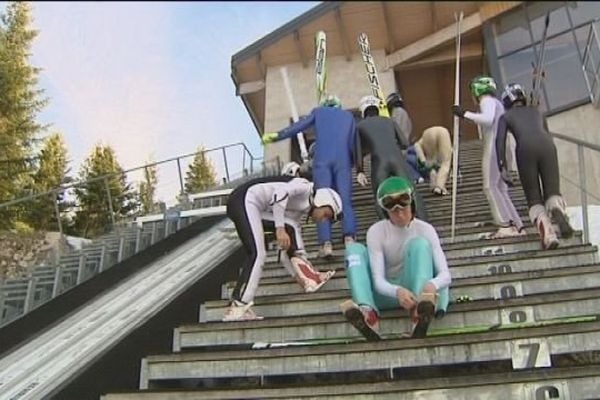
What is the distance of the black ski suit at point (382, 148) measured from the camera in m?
6.23

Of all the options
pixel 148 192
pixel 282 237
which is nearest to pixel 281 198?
pixel 282 237

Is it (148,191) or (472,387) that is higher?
(148,191)

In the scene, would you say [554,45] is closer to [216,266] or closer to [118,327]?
[216,266]

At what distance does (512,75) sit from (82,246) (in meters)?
12.9

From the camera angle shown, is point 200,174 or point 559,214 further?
point 200,174

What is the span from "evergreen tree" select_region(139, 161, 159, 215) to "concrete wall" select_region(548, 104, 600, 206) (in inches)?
219

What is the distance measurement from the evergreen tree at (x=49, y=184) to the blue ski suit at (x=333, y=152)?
3.44 metres

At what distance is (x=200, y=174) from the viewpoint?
11992mm

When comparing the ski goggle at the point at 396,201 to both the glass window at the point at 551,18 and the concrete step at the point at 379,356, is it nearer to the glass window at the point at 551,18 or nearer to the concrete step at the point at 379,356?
the concrete step at the point at 379,356

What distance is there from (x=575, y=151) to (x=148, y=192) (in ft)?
21.9

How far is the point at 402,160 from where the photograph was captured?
6.33 meters

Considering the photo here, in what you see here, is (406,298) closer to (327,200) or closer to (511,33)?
(327,200)

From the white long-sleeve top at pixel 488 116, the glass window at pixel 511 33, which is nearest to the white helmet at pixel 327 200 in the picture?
the white long-sleeve top at pixel 488 116

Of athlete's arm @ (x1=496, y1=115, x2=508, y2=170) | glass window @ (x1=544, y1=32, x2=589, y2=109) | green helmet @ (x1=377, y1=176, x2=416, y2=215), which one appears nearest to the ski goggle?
green helmet @ (x1=377, y1=176, x2=416, y2=215)
